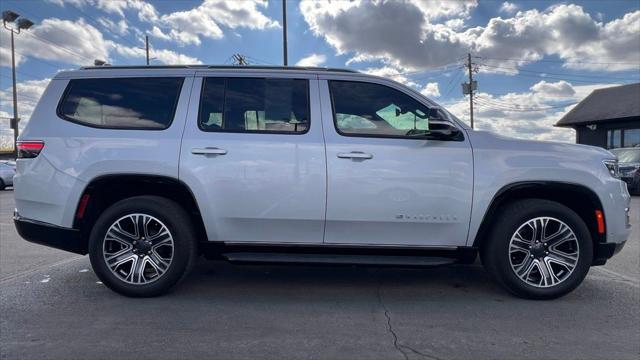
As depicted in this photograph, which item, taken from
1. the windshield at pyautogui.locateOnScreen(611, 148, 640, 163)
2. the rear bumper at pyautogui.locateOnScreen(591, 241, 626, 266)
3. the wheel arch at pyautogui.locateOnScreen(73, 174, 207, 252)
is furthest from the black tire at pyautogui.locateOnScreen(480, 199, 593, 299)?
the windshield at pyautogui.locateOnScreen(611, 148, 640, 163)

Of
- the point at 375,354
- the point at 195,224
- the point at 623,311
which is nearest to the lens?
the point at 375,354

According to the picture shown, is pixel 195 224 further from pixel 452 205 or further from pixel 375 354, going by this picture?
pixel 452 205

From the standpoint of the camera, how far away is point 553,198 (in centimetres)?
397

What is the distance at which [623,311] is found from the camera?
11.8 ft

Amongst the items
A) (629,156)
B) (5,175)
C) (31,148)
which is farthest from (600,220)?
(5,175)

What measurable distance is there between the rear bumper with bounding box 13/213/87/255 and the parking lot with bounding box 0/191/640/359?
0.53 metres

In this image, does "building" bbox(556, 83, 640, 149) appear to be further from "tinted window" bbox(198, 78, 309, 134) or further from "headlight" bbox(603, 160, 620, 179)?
"tinted window" bbox(198, 78, 309, 134)

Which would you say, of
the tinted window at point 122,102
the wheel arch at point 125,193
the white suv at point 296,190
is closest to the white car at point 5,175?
the white suv at point 296,190

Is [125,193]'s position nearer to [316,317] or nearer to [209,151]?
[209,151]

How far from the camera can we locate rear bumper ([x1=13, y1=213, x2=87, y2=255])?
147 inches

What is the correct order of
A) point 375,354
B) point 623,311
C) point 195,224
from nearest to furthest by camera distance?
point 375,354, point 623,311, point 195,224

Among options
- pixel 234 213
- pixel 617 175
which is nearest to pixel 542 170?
pixel 617 175

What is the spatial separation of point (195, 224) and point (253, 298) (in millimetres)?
891

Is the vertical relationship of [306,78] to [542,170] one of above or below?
above
